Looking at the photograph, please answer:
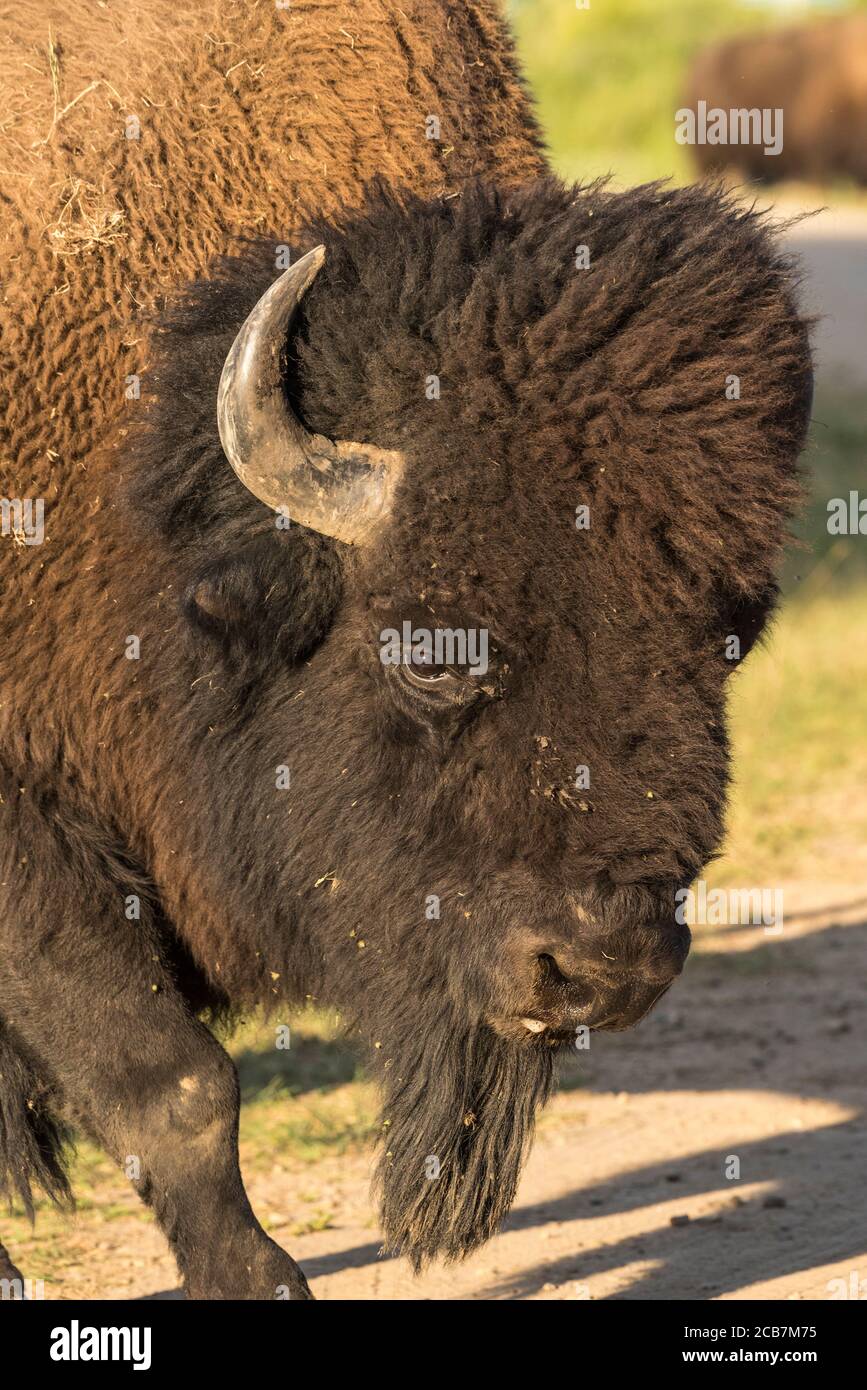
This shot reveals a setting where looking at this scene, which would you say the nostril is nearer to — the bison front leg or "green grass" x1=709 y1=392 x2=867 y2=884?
the bison front leg

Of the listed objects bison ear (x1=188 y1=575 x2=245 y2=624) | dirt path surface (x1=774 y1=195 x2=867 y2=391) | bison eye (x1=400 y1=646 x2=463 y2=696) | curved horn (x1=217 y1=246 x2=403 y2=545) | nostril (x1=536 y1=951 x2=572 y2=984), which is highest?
dirt path surface (x1=774 y1=195 x2=867 y2=391)

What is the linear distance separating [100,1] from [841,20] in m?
33.0

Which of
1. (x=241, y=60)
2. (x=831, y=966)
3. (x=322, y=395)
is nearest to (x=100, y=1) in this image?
(x=241, y=60)

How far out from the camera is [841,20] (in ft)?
113

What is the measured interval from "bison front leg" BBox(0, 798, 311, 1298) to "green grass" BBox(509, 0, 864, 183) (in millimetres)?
30330

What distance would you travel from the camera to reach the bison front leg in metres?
3.80

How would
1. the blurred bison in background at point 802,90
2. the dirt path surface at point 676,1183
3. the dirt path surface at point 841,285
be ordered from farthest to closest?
the blurred bison in background at point 802,90, the dirt path surface at point 841,285, the dirt path surface at point 676,1183

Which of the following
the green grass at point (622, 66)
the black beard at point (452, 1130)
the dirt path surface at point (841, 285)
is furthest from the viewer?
the green grass at point (622, 66)

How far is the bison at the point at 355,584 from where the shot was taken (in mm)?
3301

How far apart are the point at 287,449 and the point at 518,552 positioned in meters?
0.47

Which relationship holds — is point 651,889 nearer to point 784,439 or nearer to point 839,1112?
point 784,439

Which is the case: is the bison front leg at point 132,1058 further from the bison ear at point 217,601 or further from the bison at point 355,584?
the bison ear at point 217,601

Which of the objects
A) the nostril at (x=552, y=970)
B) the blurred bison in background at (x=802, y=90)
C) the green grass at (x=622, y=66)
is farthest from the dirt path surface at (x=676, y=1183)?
the green grass at (x=622, y=66)

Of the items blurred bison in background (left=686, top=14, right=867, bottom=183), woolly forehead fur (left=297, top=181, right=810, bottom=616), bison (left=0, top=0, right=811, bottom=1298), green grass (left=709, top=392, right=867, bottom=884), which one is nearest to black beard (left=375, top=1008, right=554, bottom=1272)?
bison (left=0, top=0, right=811, bottom=1298)
